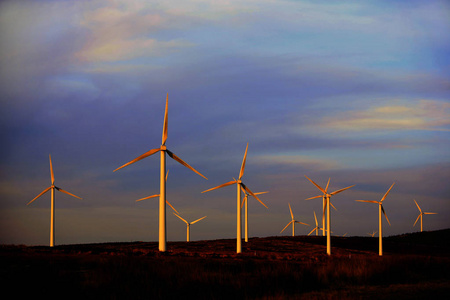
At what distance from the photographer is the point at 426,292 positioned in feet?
98.1

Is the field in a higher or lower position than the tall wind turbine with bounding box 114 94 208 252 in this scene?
lower

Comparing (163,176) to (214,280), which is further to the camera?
(163,176)

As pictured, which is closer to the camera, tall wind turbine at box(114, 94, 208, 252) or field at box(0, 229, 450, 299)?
field at box(0, 229, 450, 299)

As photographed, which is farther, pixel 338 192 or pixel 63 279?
pixel 338 192

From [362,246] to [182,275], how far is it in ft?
303

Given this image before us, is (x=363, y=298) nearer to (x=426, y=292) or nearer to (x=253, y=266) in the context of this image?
(x=426, y=292)

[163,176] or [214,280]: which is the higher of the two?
[163,176]

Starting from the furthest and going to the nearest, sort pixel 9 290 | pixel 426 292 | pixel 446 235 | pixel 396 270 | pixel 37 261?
pixel 446 235, pixel 396 270, pixel 37 261, pixel 426 292, pixel 9 290

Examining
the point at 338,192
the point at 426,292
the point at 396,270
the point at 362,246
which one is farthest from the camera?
the point at 362,246

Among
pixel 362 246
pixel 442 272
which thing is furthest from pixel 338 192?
pixel 442 272

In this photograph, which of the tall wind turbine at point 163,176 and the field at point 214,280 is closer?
the field at point 214,280

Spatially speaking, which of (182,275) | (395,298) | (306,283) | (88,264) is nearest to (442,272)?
(306,283)

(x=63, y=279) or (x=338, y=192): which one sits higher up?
(x=338, y=192)

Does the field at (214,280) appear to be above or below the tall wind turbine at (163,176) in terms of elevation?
below
